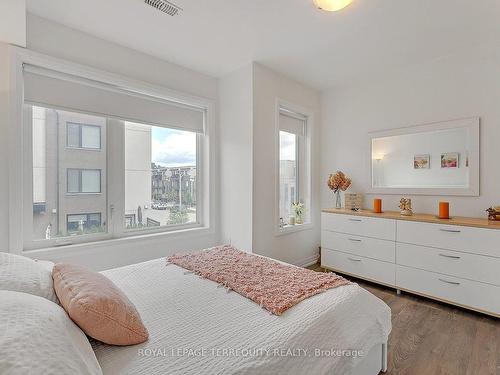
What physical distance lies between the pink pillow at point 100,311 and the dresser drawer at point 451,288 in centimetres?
264

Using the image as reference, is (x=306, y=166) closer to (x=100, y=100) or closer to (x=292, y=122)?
(x=292, y=122)

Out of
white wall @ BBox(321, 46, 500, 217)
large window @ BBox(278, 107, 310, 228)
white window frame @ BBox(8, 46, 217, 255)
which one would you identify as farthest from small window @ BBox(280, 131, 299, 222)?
white window frame @ BBox(8, 46, 217, 255)

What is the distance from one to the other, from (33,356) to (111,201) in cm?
219

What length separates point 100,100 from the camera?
2.46m

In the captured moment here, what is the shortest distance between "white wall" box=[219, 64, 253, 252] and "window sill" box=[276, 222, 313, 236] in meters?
0.48

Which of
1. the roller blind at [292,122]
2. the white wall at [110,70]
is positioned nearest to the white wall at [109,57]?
the white wall at [110,70]

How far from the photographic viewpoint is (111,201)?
8.47 ft

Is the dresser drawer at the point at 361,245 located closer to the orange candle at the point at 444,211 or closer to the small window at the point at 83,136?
the orange candle at the point at 444,211

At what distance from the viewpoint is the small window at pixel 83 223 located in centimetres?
238

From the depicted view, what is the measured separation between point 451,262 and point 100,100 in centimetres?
361

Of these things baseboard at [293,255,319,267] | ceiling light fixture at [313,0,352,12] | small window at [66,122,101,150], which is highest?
ceiling light fixture at [313,0,352,12]

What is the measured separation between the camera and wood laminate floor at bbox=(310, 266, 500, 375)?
1.69m

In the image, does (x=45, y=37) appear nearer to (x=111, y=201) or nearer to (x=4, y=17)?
(x=4, y=17)

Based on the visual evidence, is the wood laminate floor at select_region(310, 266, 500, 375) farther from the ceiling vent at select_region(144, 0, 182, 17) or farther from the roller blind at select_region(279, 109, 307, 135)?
the ceiling vent at select_region(144, 0, 182, 17)
